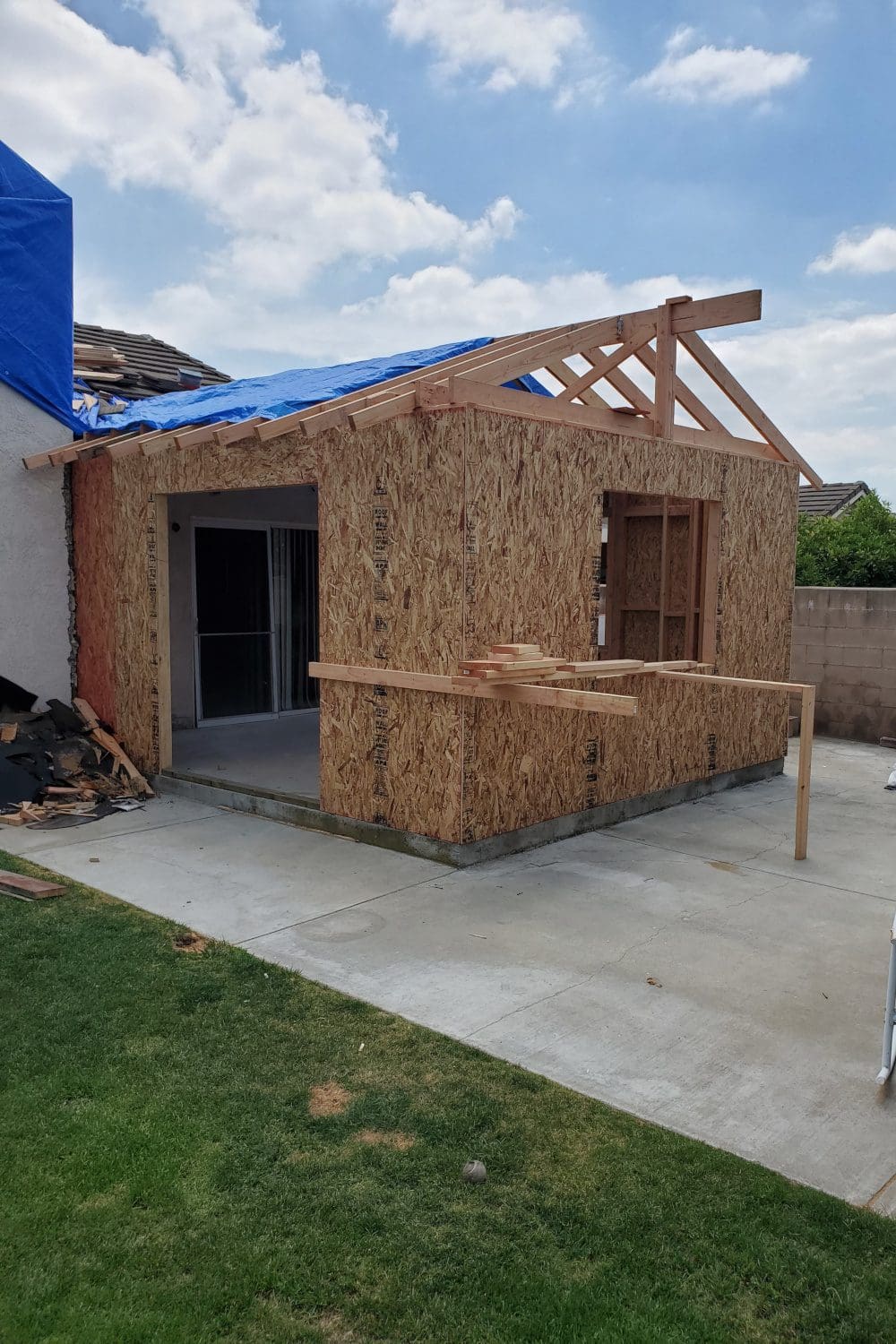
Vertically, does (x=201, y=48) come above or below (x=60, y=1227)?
above

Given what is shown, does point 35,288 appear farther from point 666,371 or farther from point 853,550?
point 853,550

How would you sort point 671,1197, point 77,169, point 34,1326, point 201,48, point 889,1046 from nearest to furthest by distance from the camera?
point 34,1326 → point 671,1197 → point 889,1046 → point 201,48 → point 77,169

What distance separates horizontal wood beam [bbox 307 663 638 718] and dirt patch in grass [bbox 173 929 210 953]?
2.31 metres

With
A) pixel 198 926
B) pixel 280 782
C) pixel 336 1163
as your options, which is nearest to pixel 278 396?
pixel 280 782

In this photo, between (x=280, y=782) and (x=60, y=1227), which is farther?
(x=280, y=782)

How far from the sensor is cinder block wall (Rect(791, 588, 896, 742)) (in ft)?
40.3

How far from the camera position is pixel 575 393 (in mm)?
7918

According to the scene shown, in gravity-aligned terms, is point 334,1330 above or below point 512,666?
below

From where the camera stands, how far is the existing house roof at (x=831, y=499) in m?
24.9

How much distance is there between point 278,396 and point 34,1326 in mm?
7507

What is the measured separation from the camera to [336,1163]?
3.42m

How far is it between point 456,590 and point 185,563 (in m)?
5.60

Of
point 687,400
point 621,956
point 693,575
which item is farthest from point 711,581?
point 621,956

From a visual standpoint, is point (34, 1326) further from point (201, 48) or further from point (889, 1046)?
point (201, 48)
